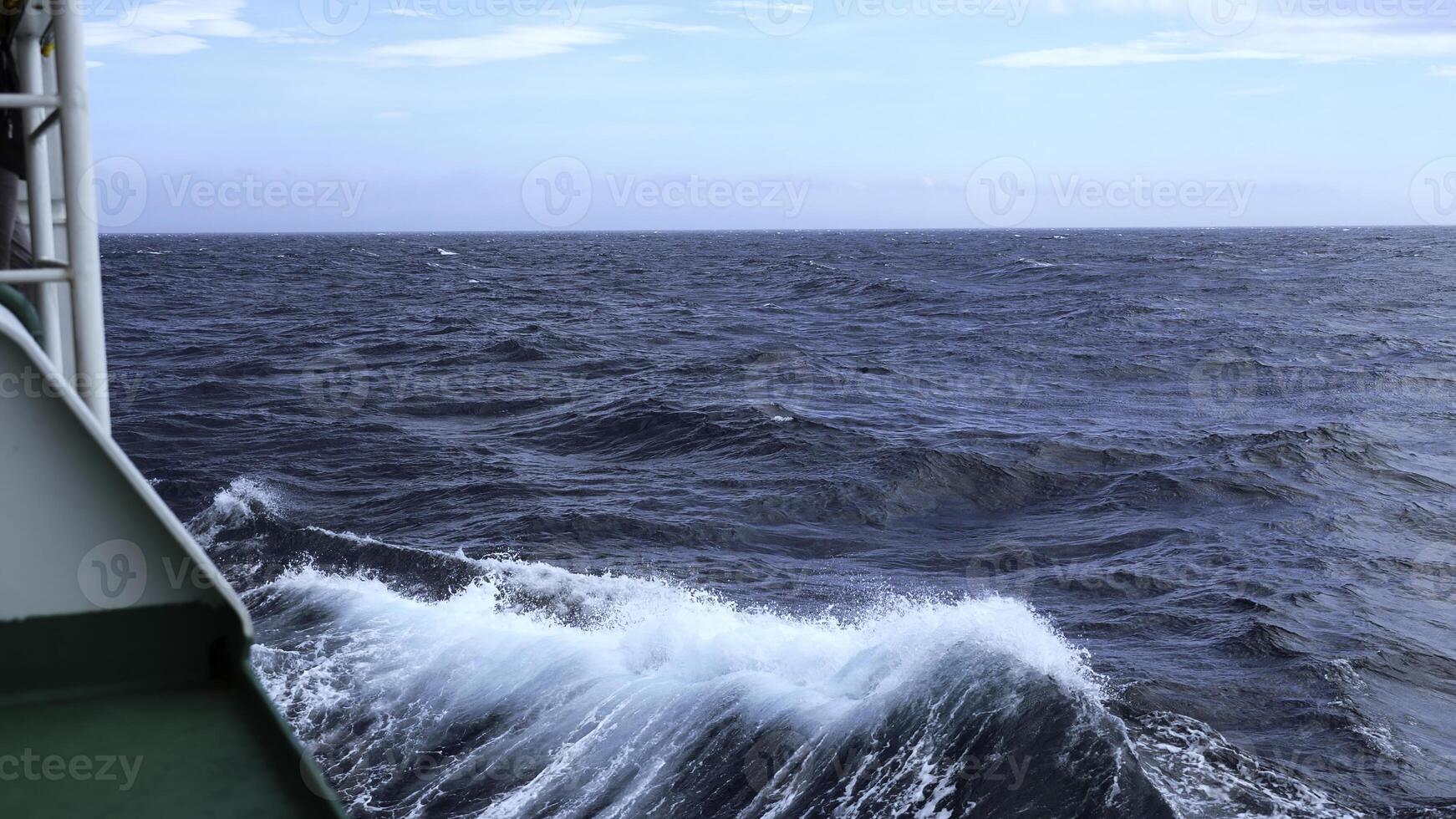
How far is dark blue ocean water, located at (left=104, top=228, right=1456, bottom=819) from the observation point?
19.5ft

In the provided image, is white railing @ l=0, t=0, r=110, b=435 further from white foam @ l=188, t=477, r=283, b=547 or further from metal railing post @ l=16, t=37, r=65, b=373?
white foam @ l=188, t=477, r=283, b=547

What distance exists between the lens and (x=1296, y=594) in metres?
8.80

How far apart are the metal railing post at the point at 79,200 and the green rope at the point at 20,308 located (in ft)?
0.27

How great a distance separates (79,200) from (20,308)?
0.26 m

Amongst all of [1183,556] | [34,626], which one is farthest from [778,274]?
[34,626]

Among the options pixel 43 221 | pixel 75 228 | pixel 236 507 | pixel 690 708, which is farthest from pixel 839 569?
pixel 75 228

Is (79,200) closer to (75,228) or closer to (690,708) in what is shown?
(75,228)

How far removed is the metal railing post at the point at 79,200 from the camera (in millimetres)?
2383

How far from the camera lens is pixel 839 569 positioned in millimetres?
9438

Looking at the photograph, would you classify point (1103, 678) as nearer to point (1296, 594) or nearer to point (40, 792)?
point (1296, 594)

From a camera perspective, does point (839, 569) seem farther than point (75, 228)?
Yes

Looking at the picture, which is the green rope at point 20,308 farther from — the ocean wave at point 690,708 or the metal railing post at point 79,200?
the ocean wave at point 690,708

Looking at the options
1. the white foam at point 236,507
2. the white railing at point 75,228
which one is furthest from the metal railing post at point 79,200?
the white foam at point 236,507

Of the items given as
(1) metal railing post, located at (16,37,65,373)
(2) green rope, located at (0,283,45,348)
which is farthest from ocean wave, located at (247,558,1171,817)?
(2) green rope, located at (0,283,45,348)
